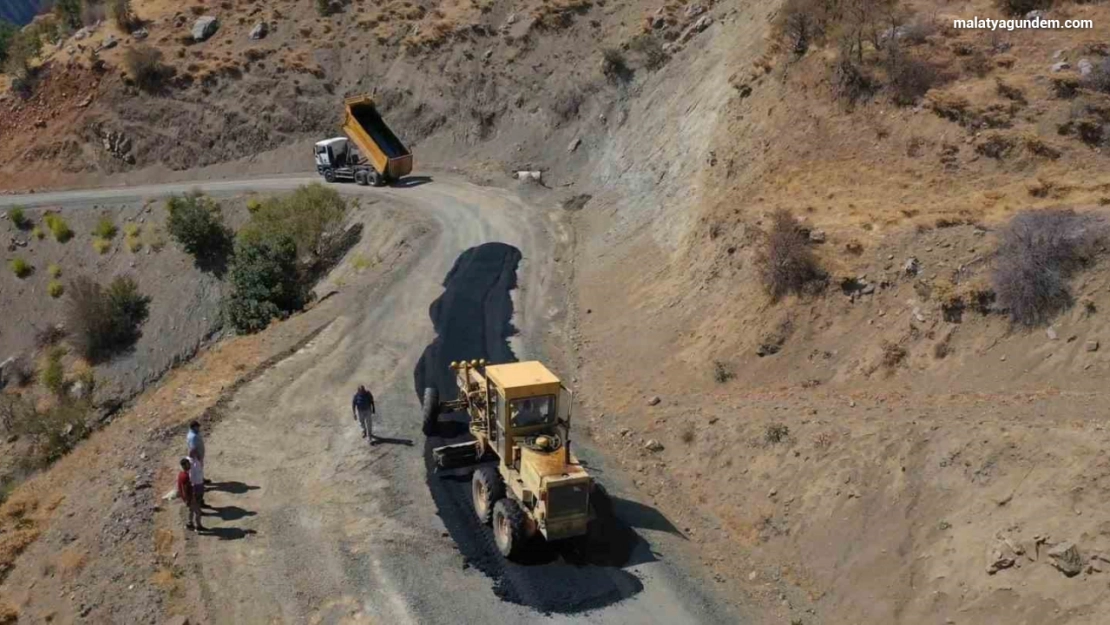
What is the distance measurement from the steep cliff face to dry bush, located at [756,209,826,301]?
150621 mm

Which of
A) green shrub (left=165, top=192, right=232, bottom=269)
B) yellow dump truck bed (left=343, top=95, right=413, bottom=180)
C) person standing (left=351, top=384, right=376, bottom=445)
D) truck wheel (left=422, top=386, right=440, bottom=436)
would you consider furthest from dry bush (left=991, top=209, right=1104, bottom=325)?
green shrub (left=165, top=192, right=232, bottom=269)

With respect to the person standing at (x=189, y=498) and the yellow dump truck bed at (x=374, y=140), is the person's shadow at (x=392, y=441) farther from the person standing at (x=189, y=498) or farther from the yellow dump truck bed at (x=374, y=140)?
the yellow dump truck bed at (x=374, y=140)

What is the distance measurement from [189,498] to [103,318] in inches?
933

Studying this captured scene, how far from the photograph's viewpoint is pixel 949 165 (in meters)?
22.8

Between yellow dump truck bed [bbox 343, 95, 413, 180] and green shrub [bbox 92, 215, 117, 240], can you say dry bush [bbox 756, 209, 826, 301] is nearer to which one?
yellow dump truck bed [bbox 343, 95, 413, 180]

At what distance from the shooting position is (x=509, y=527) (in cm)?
1462

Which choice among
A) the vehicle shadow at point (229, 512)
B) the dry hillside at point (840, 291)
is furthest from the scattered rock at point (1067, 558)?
the vehicle shadow at point (229, 512)

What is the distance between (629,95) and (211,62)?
97.4ft

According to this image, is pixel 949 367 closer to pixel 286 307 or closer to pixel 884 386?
pixel 884 386

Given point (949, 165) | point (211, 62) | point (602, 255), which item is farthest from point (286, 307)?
point (211, 62)

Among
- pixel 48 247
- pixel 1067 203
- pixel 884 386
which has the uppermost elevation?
pixel 1067 203

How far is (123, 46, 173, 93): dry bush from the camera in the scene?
2083 inches

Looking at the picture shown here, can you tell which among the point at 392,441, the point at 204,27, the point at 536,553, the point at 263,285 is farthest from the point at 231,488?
the point at 204,27

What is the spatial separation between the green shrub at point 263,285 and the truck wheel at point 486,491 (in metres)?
16.0
